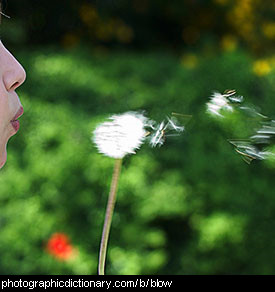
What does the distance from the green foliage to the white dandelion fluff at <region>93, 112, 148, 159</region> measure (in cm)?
171

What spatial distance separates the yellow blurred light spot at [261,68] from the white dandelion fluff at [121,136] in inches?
103

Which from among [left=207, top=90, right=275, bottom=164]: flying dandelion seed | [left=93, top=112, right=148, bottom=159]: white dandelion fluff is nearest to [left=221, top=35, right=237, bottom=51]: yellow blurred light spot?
[left=207, top=90, right=275, bottom=164]: flying dandelion seed

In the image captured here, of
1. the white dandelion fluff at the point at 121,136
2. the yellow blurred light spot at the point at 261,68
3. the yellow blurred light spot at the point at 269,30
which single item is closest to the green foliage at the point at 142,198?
the yellow blurred light spot at the point at 261,68

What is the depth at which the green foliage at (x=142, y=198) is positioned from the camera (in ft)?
10.3

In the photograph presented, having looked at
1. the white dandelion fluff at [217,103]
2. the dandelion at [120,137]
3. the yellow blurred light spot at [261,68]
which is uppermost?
the white dandelion fluff at [217,103]

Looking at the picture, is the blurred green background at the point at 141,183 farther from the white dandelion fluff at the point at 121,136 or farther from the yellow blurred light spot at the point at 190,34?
the white dandelion fluff at the point at 121,136

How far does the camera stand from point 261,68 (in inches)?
148

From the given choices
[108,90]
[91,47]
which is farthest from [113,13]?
[108,90]

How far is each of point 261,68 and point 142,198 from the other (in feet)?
4.28

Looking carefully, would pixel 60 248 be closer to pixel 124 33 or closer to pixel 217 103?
pixel 217 103

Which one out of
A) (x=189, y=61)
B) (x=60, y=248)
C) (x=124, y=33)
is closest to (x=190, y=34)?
(x=124, y=33)

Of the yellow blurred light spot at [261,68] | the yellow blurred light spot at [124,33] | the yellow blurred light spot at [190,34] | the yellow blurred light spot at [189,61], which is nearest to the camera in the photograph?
the yellow blurred light spot at [261,68]

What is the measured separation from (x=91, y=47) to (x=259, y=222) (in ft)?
8.03

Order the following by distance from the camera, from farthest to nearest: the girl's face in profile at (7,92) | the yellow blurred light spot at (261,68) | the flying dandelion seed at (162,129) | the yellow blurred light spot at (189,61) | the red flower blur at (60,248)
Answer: the yellow blurred light spot at (189,61) → the yellow blurred light spot at (261,68) → the red flower blur at (60,248) → the flying dandelion seed at (162,129) → the girl's face in profile at (7,92)
